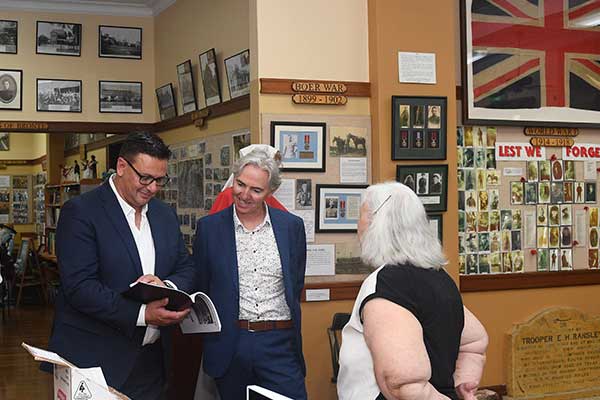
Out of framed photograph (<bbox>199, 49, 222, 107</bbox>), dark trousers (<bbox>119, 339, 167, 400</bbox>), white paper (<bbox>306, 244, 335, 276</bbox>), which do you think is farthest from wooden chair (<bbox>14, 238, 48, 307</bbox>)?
dark trousers (<bbox>119, 339, 167, 400</bbox>)

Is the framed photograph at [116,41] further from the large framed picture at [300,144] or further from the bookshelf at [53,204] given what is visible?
the large framed picture at [300,144]

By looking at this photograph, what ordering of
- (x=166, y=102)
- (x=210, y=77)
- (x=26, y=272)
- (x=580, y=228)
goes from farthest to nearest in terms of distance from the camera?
(x=26, y=272) → (x=166, y=102) → (x=210, y=77) → (x=580, y=228)

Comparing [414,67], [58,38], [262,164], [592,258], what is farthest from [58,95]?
[262,164]

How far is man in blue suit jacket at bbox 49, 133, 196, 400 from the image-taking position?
10.2ft

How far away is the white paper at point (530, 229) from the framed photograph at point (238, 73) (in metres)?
2.45

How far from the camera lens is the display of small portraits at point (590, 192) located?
6344mm

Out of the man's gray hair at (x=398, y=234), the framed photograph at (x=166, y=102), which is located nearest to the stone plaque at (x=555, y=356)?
the man's gray hair at (x=398, y=234)

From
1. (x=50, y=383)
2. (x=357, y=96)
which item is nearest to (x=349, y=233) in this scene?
(x=357, y=96)

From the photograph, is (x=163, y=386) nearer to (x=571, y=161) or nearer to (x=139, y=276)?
(x=139, y=276)

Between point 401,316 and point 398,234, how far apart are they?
0.98 ft

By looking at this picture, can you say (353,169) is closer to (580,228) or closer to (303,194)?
(303,194)

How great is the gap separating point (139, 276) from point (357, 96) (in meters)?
2.65

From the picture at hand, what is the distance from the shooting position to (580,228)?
631 centimetres

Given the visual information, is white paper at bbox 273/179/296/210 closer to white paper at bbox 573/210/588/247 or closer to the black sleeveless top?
white paper at bbox 573/210/588/247
